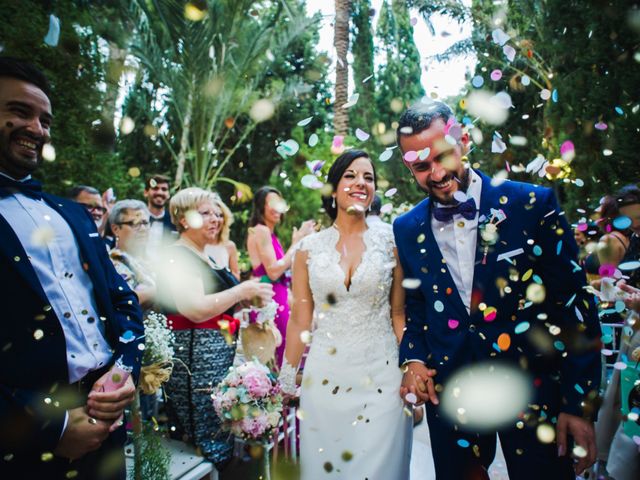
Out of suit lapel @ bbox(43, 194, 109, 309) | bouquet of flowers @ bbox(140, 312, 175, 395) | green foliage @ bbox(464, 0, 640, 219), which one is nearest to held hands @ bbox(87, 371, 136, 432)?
suit lapel @ bbox(43, 194, 109, 309)

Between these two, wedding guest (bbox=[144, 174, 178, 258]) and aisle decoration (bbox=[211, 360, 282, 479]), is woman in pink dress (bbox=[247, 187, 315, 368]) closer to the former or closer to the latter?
wedding guest (bbox=[144, 174, 178, 258])

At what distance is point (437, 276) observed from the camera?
6.74ft

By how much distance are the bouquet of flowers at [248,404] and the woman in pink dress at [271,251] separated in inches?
78.0

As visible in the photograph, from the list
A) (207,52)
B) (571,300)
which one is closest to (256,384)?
(571,300)

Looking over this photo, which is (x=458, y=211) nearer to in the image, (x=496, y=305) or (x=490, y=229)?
(x=490, y=229)

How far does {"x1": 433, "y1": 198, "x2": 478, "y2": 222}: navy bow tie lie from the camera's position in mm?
2021

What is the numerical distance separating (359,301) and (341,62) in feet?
24.7

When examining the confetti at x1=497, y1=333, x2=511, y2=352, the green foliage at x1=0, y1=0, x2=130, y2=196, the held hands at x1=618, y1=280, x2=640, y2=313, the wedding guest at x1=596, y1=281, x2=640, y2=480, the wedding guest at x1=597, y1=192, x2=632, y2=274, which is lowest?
the wedding guest at x1=596, y1=281, x2=640, y2=480

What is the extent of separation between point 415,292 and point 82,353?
58.1 inches

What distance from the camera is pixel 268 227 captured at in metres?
4.96

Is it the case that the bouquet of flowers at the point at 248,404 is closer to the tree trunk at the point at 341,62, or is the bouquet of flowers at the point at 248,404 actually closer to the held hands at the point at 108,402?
the held hands at the point at 108,402

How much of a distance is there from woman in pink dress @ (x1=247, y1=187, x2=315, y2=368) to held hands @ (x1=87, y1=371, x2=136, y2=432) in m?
2.80

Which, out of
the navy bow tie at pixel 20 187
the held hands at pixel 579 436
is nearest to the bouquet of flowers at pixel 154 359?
the navy bow tie at pixel 20 187

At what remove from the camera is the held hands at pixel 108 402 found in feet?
5.65
